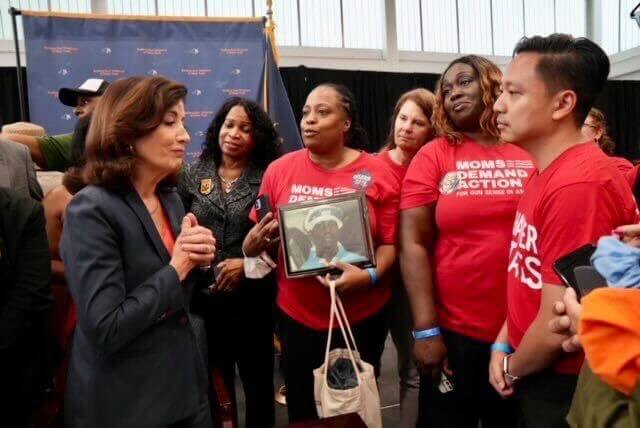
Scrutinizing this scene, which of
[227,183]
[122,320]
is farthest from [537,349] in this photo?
[227,183]

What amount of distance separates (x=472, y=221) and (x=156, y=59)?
315 centimetres

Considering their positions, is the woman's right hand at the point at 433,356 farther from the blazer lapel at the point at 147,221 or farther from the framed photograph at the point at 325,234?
the blazer lapel at the point at 147,221

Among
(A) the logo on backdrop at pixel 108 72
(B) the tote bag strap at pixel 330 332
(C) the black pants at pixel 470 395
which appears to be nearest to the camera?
(B) the tote bag strap at pixel 330 332

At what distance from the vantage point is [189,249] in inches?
51.9

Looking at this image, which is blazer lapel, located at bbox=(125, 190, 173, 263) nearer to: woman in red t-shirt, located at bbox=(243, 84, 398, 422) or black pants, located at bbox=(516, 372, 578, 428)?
woman in red t-shirt, located at bbox=(243, 84, 398, 422)

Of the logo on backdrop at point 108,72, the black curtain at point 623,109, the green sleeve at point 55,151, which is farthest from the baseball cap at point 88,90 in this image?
the black curtain at point 623,109

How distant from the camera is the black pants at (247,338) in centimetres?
228

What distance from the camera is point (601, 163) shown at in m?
1.16

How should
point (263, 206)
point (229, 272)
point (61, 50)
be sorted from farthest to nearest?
point (61, 50) < point (229, 272) < point (263, 206)

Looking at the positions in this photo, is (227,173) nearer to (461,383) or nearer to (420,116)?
(420,116)

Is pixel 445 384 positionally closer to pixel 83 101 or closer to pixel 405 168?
pixel 405 168

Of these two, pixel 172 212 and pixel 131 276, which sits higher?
pixel 172 212

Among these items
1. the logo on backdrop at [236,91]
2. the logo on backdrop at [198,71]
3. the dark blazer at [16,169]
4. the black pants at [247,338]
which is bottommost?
the black pants at [247,338]

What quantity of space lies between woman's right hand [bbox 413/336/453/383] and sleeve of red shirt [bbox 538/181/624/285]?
0.62 metres
